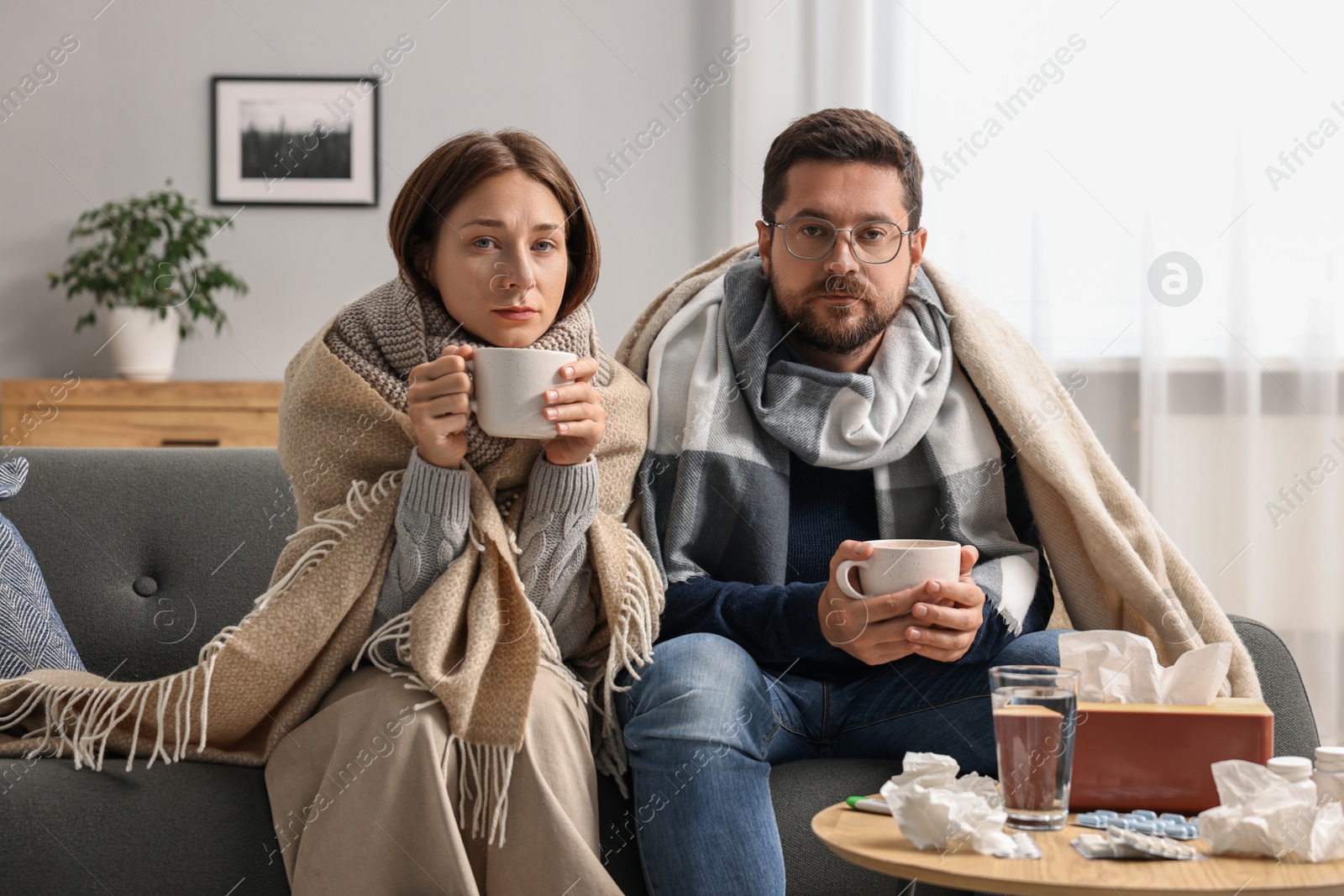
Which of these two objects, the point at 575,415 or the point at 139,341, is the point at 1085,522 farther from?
the point at 139,341

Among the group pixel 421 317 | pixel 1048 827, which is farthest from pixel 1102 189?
pixel 1048 827

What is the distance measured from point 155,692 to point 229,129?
7.91ft

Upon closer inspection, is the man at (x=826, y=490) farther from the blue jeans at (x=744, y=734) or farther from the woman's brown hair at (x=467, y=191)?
the woman's brown hair at (x=467, y=191)

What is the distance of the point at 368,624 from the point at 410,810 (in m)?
0.22

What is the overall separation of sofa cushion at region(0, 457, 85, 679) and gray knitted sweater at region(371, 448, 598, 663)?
0.42 metres

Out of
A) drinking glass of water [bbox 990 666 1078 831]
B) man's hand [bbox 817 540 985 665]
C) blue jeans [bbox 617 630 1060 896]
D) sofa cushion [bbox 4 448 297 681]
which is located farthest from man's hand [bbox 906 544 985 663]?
sofa cushion [bbox 4 448 297 681]

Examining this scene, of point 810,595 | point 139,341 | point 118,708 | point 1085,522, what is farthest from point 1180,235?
point 139,341

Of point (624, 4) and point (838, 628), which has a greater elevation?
point (624, 4)

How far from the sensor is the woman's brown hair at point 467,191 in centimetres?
127

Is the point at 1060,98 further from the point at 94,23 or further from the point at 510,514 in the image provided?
the point at 94,23

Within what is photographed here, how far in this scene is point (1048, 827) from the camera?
880 millimetres

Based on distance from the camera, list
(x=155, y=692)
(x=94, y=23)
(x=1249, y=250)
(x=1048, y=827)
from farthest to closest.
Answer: (x=94, y=23) < (x=1249, y=250) < (x=155, y=692) < (x=1048, y=827)

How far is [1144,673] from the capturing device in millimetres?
1024

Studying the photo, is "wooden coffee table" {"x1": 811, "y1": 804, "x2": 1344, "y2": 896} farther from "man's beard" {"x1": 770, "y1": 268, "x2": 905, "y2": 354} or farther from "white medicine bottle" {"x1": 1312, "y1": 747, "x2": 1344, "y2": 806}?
"man's beard" {"x1": 770, "y1": 268, "x2": 905, "y2": 354}
